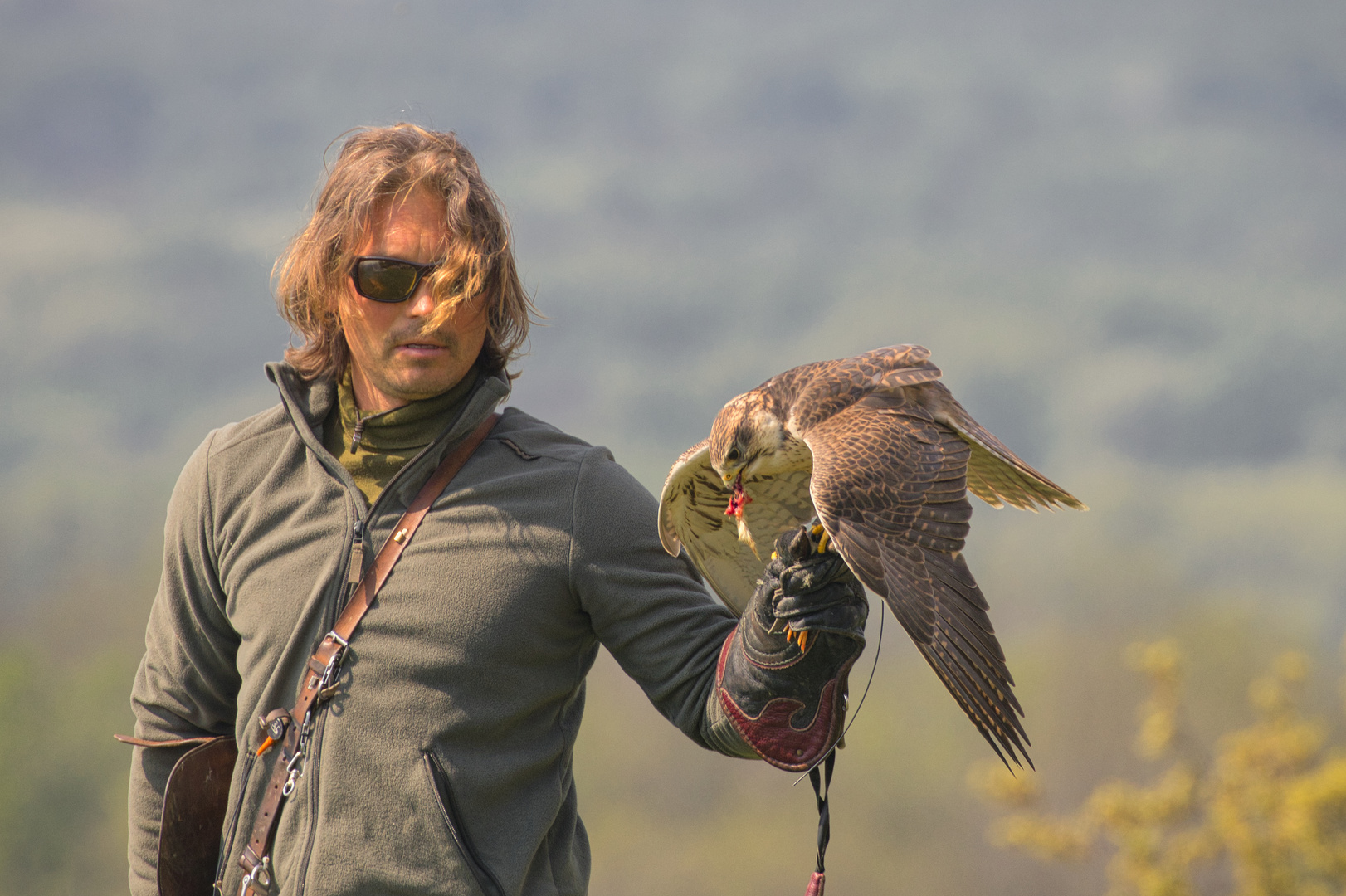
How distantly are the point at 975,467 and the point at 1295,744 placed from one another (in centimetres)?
276

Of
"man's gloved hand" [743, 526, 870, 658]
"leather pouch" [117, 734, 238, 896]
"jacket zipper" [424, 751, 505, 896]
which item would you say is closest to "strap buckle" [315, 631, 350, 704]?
"jacket zipper" [424, 751, 505, 896]

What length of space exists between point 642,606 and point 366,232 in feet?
2.56

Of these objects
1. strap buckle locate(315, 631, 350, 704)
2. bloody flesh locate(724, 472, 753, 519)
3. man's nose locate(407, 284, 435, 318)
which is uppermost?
man's nose locate(407, 284, 435, 318)

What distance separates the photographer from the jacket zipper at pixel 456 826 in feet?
4.97

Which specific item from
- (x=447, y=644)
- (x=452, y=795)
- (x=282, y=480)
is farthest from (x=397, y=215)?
(x=452, y=795)

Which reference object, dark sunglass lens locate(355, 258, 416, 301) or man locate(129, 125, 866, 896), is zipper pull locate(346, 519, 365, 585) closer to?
man locate(129, 125, 866, 896)

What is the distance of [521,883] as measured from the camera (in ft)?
5.20

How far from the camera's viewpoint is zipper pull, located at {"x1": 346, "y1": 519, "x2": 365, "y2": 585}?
164cm

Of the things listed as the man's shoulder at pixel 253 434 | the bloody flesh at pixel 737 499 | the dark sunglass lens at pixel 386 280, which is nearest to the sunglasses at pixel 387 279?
the dark sunglass lens at pixel 386 280

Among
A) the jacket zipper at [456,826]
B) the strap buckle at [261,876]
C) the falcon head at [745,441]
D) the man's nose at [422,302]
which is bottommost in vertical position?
the strap buckle at [261,876]

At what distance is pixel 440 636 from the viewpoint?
1601 mm

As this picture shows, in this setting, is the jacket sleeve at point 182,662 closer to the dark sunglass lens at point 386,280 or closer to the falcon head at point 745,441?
the dark sunglass lens at point 386,280

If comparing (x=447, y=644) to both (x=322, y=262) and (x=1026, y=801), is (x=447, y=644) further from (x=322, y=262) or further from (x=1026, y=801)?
(x=1026, y=801)

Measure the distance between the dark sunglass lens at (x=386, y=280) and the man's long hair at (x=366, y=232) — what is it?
4cm
